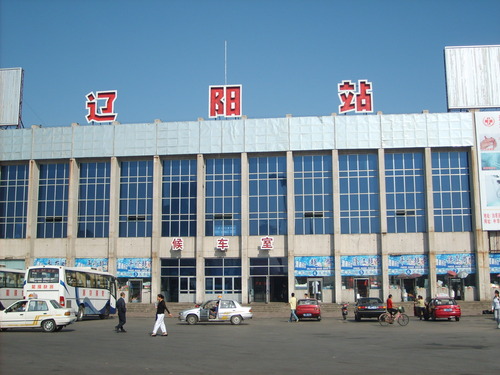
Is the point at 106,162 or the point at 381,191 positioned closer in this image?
the point at 381,191

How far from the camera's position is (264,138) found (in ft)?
158

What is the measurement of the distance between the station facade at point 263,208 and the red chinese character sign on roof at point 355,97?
97cm

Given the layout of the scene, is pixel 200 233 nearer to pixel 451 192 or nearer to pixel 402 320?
pixel 451 192

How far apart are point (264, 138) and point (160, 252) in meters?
13.0

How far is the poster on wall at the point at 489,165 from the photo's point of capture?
4578cm

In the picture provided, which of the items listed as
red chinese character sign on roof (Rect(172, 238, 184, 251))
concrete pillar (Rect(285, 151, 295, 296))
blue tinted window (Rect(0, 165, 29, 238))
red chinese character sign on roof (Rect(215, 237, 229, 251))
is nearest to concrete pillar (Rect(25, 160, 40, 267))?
blue tinted window (Rect(0, 165, 29, 238))

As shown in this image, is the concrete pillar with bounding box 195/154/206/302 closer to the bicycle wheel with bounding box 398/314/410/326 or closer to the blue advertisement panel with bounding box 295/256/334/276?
the blue advertisement panel with bounding box 295/256/334/276

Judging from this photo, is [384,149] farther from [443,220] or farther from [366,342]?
[366,342]

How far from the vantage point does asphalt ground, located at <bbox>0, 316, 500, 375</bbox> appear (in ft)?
44.0

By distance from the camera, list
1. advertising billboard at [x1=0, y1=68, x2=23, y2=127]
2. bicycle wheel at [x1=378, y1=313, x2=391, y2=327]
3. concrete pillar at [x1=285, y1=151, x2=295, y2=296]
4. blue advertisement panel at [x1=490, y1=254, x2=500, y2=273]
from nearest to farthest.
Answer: bicycle wheel at [x1=378, y1=313, x2=391, y2=327]
blue advertisement panel at [x1=490, y1=254, x2=500, y2=273]
concrete pillar at [x1=285, y1=151, x2=295, y2=296]
advertising billboard at [x1=0, y1=68, x2=23, y2=127]

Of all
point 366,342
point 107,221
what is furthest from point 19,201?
point 366,342

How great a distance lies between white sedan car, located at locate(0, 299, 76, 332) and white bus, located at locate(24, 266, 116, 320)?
596 cm

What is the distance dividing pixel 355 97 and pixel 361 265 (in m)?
13.7

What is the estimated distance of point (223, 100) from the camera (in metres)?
48.2
